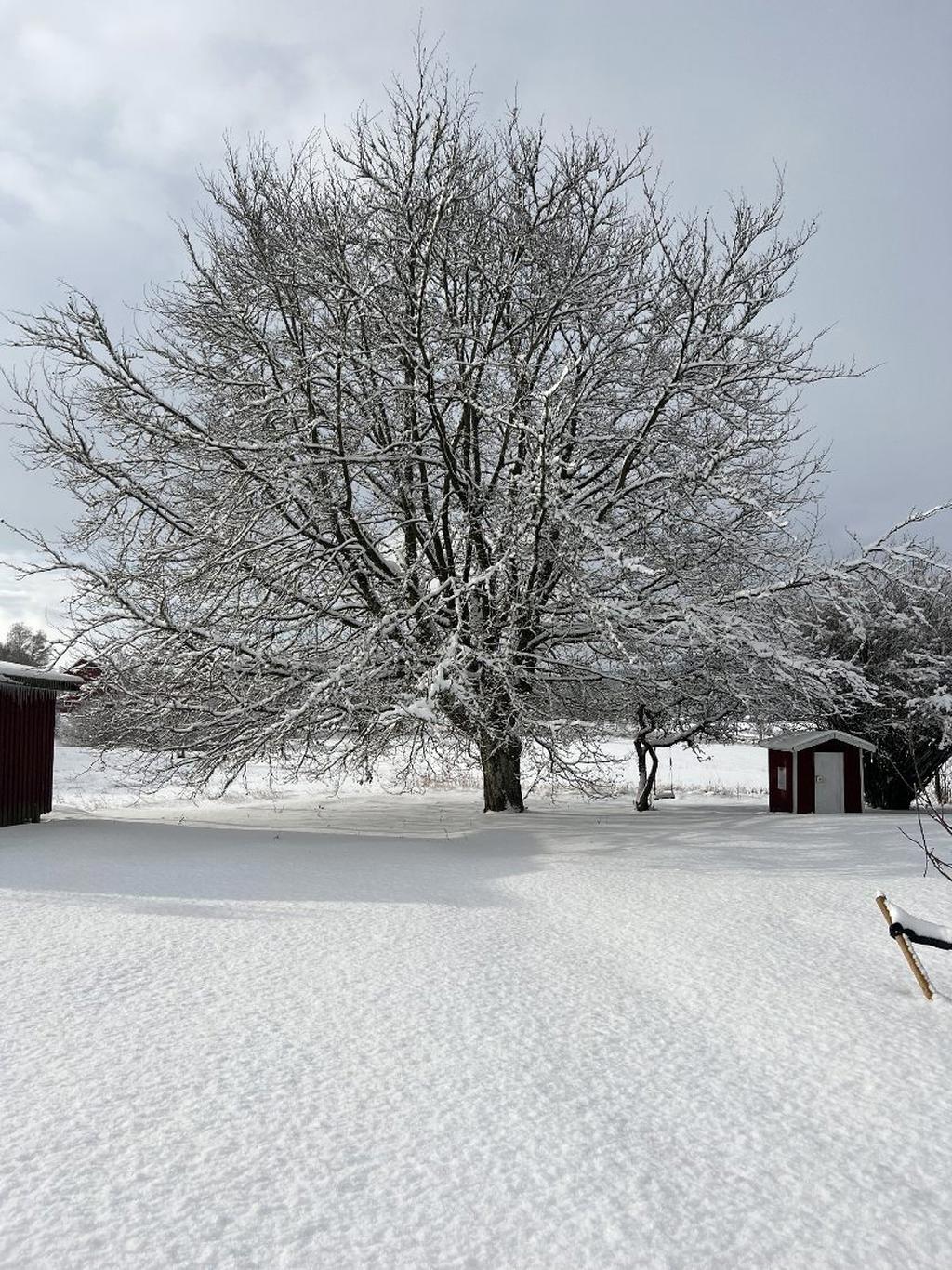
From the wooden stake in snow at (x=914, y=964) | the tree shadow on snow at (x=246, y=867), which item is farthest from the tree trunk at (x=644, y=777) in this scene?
the wooden stake in snow at (x=914, y=964)

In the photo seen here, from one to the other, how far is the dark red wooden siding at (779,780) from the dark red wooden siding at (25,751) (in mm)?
11972

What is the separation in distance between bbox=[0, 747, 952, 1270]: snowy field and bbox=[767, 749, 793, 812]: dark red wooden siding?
8138 millimetres

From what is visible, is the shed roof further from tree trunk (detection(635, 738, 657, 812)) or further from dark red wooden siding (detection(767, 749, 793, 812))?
tree trunk (detection(635, 738, 657, 812))

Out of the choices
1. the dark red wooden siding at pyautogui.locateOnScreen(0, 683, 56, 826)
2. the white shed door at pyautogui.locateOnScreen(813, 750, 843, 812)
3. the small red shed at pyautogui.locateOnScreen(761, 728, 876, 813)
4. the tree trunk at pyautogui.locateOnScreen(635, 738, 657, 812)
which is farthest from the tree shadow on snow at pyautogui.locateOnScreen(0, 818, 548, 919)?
the white shed door at pyautogui.locateOnScreen(813, 750, 843, 812)

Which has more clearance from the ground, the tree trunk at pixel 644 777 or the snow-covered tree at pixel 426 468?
the snow-covered tree at pixel 426 468

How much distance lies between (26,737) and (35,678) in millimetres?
929

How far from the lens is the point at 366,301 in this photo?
33.6ft

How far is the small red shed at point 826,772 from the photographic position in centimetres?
1502

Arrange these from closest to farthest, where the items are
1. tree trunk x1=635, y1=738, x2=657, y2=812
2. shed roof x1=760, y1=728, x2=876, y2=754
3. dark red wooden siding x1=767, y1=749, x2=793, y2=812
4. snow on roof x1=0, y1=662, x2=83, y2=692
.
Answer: snow on roof x1=0, y1=662, x2=83, y2=692, shed roof x1=760, y1=728, x2=876, y2=754, tree trunk x1=635, y1=738, x2=657, y2=812, dark red wooden siding x1=767, y1=749, x2=793, y2=812

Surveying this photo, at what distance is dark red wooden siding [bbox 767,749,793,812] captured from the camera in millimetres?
15281

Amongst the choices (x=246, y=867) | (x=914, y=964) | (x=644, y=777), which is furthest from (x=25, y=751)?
(x=914, y=964)

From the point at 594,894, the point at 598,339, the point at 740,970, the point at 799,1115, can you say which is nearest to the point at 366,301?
the point at 598,339

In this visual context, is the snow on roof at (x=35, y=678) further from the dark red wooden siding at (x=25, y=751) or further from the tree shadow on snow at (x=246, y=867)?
the tree shadow on snow at (x=246, y=867)

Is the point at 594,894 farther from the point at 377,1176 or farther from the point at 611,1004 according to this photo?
the point at 377,1176
